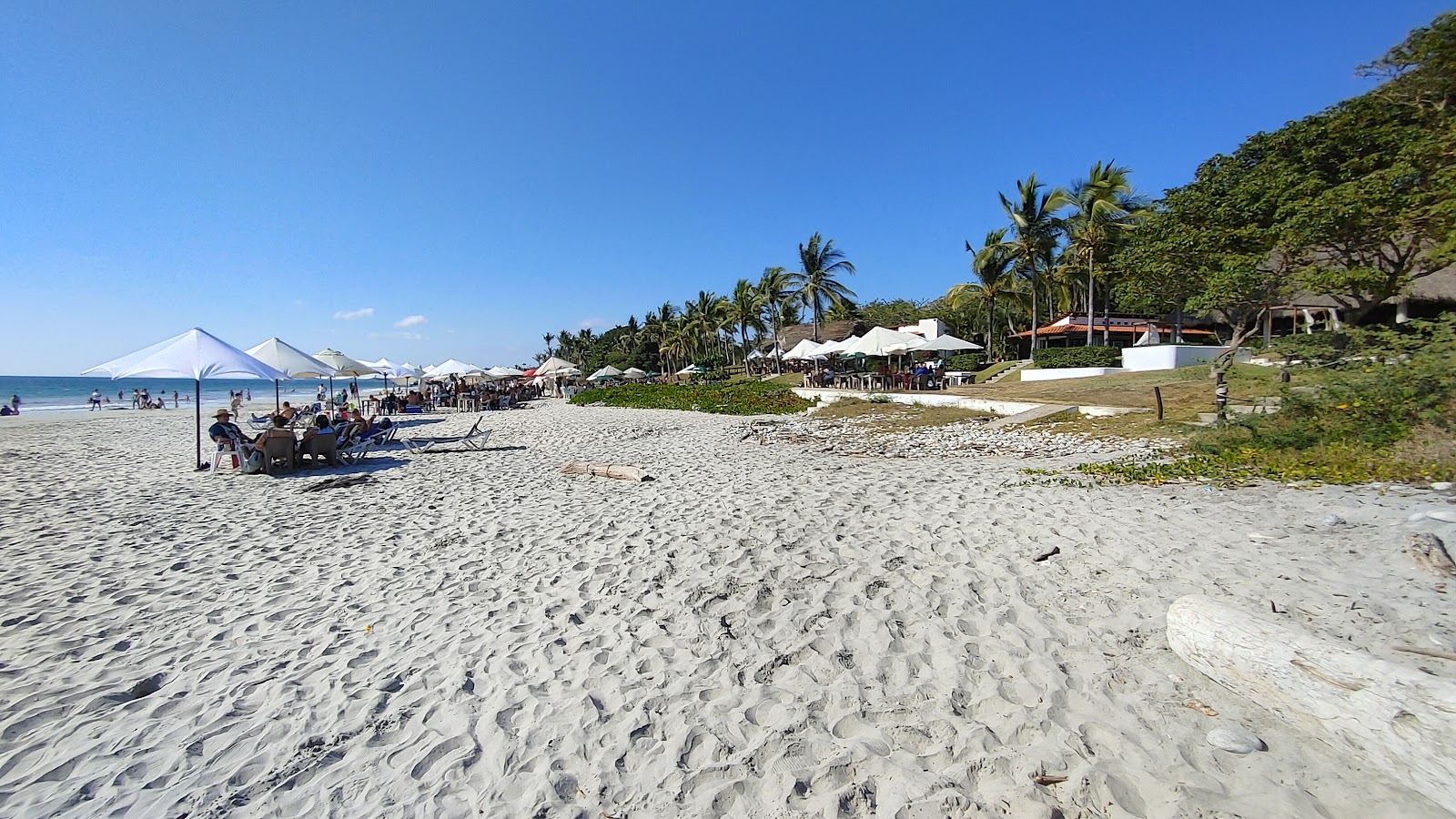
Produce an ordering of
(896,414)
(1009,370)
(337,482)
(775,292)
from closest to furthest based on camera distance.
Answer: (337,482)
(896,414)
(1009,370)
(775,292)

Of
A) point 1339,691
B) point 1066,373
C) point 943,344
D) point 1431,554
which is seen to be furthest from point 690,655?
point 1066,373

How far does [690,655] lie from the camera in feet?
11.0

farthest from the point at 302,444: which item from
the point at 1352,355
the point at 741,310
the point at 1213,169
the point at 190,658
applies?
the point at 741,310

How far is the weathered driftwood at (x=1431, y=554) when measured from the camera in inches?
137

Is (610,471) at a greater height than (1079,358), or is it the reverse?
(1079,358)

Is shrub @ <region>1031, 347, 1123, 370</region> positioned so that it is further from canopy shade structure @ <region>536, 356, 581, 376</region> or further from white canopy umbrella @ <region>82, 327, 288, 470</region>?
canopy shade structure @ <region>536, 356, 581, 376</region>

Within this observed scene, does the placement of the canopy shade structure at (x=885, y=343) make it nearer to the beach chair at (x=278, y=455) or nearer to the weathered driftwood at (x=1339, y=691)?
the beach chair at (x=278, y=455)

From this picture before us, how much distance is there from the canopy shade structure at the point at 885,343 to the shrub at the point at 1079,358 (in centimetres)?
626

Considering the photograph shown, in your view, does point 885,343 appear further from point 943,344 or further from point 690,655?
point 690,655

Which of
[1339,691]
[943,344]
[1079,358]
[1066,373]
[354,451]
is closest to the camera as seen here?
[1339,691]

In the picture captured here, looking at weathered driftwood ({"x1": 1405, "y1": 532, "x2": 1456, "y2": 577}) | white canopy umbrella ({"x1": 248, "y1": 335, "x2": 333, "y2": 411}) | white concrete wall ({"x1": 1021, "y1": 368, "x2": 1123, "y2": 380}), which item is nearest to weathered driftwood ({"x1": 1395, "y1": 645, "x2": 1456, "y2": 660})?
weathered driftwood ({"x1": 1405, "y1": 532, "x2": 1456, "y2": 577})

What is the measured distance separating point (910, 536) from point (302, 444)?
9923 mm

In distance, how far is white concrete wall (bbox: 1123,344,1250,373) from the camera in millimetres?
19141

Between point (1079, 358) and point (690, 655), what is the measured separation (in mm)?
23707
